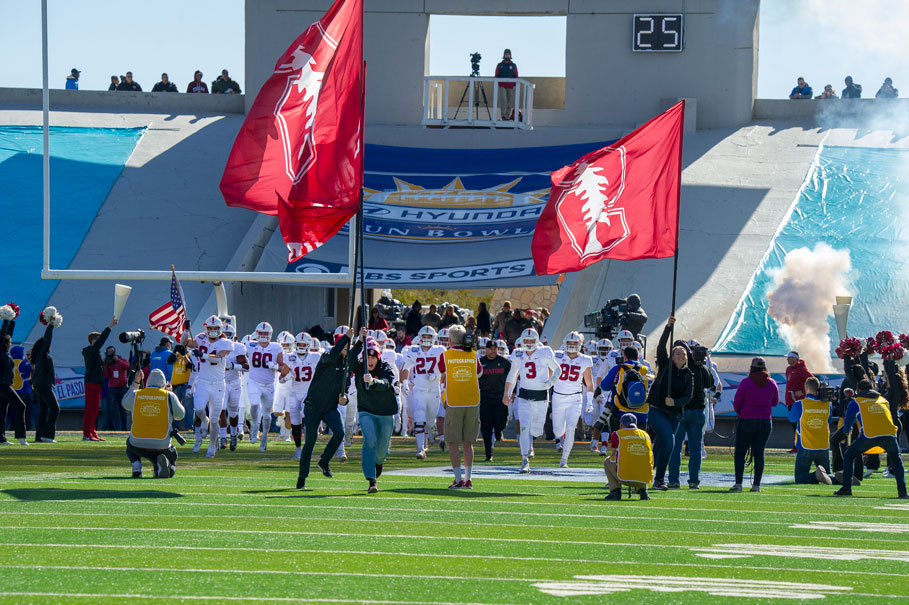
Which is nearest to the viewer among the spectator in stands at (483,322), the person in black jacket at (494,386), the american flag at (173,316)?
the person in black jacket at (494,386)

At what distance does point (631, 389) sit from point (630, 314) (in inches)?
393

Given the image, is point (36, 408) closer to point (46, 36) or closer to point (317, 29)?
point (46, 36)

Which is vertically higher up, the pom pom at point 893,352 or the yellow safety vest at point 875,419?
the pom pom at point 893,352

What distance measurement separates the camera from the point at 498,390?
792 inches

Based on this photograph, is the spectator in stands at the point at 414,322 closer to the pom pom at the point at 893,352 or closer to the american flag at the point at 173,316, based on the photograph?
the american flag at the point at 173,316

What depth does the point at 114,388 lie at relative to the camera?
24.6 m

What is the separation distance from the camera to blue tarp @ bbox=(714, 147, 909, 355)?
26.9 metres

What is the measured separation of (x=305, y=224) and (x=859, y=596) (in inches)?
407

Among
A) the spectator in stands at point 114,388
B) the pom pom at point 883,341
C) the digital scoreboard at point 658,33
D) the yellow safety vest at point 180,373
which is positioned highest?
the digital scoreboard at point 658,33

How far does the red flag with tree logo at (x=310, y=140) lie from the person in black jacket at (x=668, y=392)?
403cm

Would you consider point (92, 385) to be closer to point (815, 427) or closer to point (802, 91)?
point (815, 427)

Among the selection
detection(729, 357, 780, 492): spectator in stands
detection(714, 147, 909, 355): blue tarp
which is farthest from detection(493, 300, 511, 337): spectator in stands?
detection(729, 357, 780, 492): spectator in stands

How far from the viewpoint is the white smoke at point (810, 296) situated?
26.4 m

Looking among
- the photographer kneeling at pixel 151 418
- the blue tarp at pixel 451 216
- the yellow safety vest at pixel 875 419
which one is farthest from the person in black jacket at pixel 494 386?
the blue tarp at pixel 451 216
